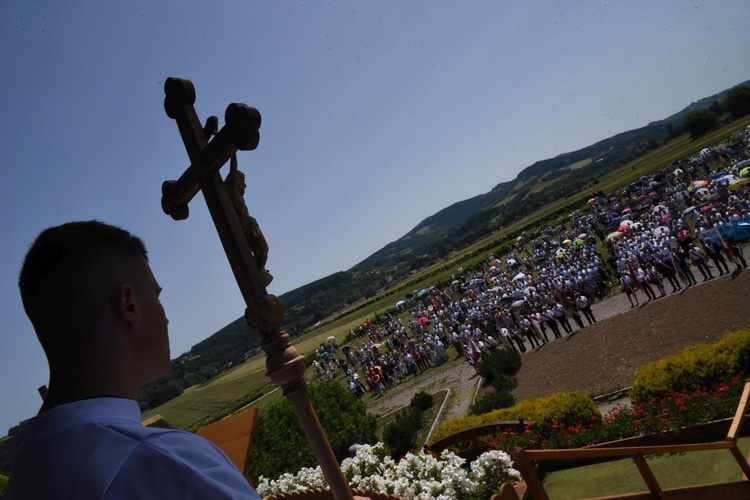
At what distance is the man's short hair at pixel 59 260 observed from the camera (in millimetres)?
1704

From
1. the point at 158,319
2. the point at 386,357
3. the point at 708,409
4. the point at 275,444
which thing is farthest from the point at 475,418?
the point at 386,357

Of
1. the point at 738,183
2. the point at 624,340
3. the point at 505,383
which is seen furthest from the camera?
the point at 738,183

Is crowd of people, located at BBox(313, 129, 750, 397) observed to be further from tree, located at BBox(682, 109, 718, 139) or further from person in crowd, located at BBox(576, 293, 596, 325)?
tree, located at BBox(682, 109, 718, 139)

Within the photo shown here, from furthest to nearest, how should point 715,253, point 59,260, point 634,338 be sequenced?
point 715,253 → point 634,338 → point 59,260

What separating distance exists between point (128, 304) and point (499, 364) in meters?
20.8

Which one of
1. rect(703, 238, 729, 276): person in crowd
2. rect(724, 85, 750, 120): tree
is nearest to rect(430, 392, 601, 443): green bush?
rect(703, 238, 729, 276): person in crowd

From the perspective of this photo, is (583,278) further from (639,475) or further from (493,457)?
(493,457)

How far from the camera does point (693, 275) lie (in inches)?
854

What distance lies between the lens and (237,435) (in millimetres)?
4332

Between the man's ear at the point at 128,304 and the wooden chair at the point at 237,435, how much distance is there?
2.59 meters

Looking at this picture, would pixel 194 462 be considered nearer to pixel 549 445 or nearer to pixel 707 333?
pixel 549 445

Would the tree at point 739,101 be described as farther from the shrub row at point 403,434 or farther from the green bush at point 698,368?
the green bush at point 698,368

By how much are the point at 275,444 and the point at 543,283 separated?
17341mm

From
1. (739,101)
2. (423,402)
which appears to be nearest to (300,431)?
(423,402)
